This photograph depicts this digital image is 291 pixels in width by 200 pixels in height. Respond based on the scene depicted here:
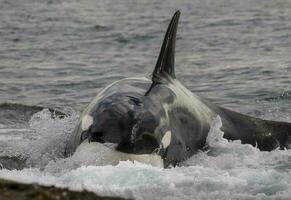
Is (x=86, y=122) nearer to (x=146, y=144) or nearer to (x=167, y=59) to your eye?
(x=146, y=144)

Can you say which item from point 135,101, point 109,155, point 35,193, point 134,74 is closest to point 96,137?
point 109,155

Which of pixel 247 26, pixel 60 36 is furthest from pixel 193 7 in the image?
pixel 60 36

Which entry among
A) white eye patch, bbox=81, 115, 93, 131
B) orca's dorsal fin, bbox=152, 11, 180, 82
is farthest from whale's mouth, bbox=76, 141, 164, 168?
orca's dorsal fin, bbox=152, 11, 180, 82

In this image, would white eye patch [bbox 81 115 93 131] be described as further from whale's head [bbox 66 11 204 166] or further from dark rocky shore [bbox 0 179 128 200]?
dark rocky shore [bbox 0 179 128 200]

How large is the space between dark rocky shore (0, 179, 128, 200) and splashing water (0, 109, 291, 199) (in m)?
1.68

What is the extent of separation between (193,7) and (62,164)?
24.0 metres

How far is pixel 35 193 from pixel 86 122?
12.2 ft

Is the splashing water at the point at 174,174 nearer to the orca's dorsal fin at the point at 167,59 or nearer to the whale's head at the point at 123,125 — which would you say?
the whale's head at the point at 123,125

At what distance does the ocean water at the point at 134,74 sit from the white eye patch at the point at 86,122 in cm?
34

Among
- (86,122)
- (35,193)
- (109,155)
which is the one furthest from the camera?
(86,122)

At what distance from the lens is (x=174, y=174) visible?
30.8 feet

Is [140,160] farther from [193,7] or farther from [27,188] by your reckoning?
[193,7]

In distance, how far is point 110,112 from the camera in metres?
9.77

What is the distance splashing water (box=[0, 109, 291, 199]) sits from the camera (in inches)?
346
